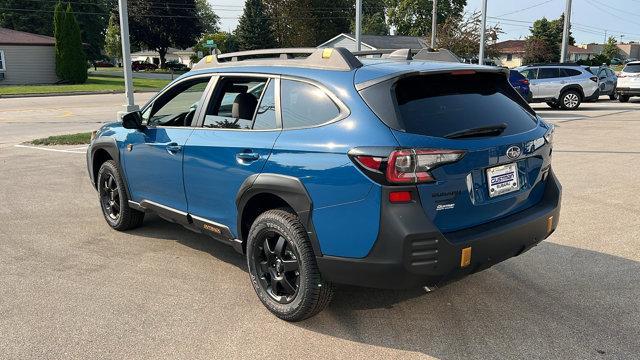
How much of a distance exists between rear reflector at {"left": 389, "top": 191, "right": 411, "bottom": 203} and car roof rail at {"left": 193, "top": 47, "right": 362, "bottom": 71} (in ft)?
3.10

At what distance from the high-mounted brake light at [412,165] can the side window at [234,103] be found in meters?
1.31

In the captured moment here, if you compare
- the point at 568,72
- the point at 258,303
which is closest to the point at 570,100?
the point at 568,72

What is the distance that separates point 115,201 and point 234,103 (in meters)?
2.33

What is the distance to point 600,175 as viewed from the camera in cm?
823

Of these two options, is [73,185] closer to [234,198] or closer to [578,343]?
[234,198]

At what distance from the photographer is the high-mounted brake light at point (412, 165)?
9.87 ft

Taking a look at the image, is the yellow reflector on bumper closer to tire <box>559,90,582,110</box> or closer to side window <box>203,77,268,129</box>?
side window <box>203,77,268,129</box>

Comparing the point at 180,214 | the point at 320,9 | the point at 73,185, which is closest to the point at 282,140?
the point at 180,214

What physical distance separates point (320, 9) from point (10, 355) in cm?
7624

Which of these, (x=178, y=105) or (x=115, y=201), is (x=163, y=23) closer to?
(x=115, y=201)

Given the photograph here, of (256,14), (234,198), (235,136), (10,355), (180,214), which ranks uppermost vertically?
(256,14)

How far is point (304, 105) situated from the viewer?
362 cm

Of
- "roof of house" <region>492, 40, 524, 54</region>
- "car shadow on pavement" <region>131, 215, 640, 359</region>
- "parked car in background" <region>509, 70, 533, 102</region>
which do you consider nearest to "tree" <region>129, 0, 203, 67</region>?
"parked car in background" <region>509, 70, 533, 102</region>

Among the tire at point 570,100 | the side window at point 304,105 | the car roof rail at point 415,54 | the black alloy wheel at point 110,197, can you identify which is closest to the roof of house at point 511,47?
the tire at point 570,100
